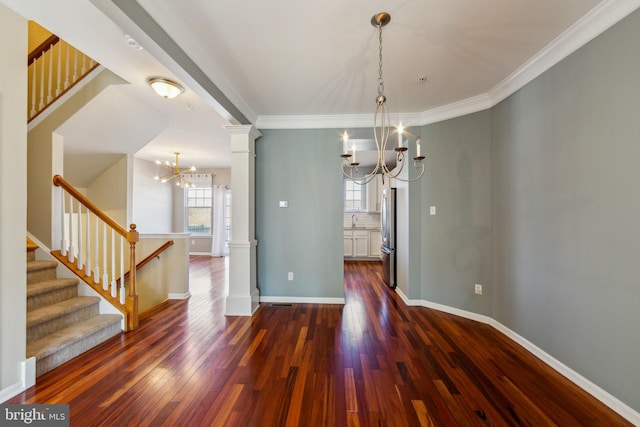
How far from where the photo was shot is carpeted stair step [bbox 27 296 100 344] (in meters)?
2.04

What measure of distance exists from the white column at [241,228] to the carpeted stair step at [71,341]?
1139 mm

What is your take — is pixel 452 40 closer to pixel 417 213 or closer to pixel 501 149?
pixel 501 149

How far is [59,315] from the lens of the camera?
2221mm

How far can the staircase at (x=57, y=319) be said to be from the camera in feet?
6.48

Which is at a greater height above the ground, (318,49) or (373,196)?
(318,49)

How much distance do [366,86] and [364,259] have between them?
4778mm

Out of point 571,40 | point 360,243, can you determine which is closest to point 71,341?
point 571,40

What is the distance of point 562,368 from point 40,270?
474cm

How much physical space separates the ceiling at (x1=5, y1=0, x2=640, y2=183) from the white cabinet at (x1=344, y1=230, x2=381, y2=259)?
361cm

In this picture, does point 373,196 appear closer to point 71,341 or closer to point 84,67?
point 84,67

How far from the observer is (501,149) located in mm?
2660

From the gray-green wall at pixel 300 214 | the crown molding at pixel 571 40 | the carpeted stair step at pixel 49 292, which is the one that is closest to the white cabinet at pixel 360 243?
the gray-green wall at pixel 300 214

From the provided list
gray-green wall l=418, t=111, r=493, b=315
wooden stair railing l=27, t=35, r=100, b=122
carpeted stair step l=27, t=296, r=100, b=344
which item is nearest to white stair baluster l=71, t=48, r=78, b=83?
wooden stair railing l=27, t=35, r=100, b=122

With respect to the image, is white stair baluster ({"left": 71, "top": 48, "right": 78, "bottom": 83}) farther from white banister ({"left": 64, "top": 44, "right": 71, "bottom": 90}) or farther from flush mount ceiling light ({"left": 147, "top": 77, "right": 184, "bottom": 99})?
flush mount ceiling light ({"left": 147, "top": 77, "right": 184, "bottom": 99})
